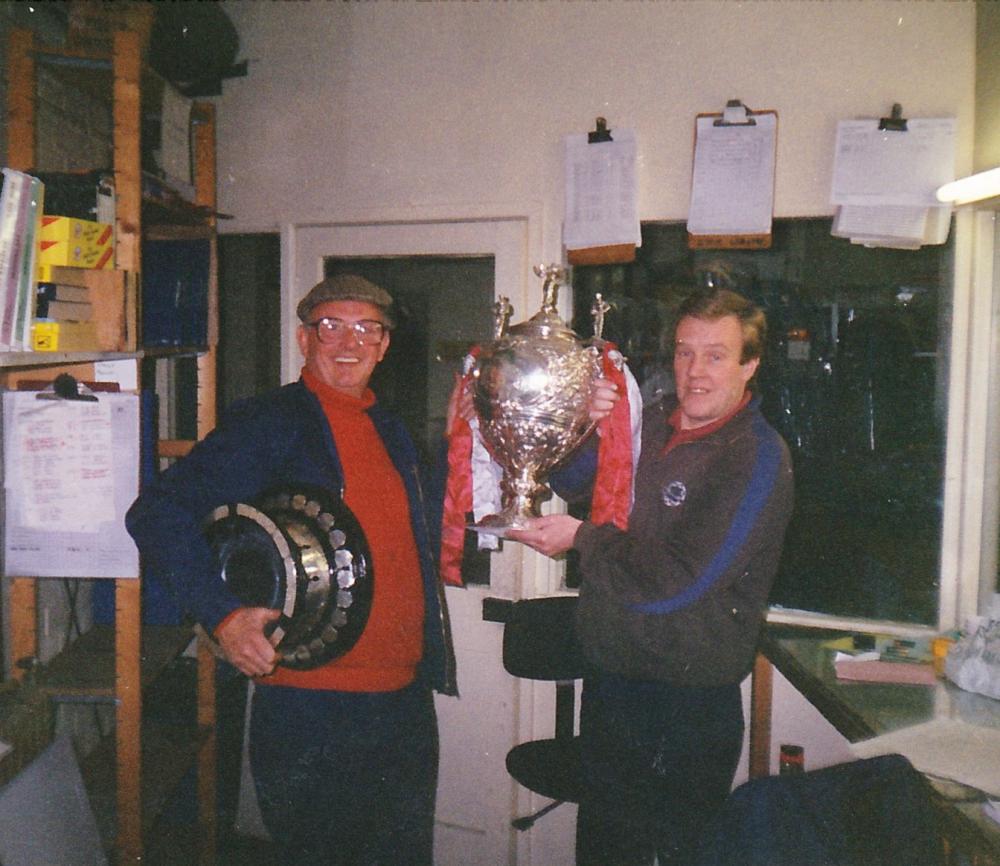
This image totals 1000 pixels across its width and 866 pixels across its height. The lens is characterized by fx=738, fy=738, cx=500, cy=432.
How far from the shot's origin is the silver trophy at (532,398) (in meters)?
1.39

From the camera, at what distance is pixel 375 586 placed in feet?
5.08

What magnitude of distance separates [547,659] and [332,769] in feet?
2.27

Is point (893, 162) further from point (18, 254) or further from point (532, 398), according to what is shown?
point (18, 254)

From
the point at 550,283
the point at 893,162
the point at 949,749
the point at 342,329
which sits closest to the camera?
the point at 949,749

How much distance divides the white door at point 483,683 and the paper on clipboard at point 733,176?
1.69ft

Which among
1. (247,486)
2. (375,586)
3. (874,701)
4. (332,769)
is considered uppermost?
(247,486)

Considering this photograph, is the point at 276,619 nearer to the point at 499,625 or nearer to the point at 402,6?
the point at 499,625

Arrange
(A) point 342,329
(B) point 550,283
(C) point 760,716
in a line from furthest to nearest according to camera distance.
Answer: (C) point 760,716 < (A) point 342,329 < (B) point 550,283

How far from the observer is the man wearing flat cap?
4.85 feet

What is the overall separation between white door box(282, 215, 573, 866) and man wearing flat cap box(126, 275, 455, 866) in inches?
24.3

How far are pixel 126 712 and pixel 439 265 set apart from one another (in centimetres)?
151

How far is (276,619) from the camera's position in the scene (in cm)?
137

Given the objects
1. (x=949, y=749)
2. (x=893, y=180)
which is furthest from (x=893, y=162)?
(x=949, y=749)

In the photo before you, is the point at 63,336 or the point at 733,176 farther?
the point at 733,176
